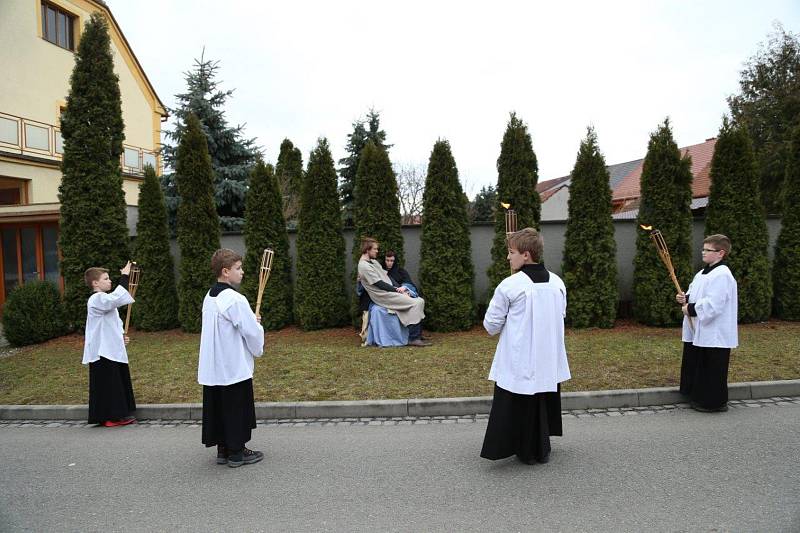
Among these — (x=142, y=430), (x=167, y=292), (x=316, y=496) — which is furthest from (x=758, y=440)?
(x=167, y=292)

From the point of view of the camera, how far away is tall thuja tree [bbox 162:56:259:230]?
1809 cm

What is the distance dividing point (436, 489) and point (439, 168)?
316 inches

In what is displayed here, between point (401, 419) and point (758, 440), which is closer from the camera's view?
point (758, 440)

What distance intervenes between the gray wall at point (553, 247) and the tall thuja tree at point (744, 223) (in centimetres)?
93

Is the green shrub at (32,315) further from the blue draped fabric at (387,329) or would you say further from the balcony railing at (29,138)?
the balcony railing at (29,138)

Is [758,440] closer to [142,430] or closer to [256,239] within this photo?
[142,430]

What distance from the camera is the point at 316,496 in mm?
4152

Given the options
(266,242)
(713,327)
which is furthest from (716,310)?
(266,242)

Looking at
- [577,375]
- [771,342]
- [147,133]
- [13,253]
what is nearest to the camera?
[577,375]

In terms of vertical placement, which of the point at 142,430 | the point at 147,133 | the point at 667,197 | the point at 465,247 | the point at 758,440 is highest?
the point at 147,133

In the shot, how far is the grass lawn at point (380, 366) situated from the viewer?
6.93m

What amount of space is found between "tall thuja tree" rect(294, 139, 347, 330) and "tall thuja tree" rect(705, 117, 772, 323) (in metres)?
7.92

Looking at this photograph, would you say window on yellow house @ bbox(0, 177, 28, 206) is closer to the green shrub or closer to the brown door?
the brown door

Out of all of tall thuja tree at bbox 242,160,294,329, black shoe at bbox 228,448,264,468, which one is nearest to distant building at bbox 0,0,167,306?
tall thuja tree at bbox 242,160,294,329
